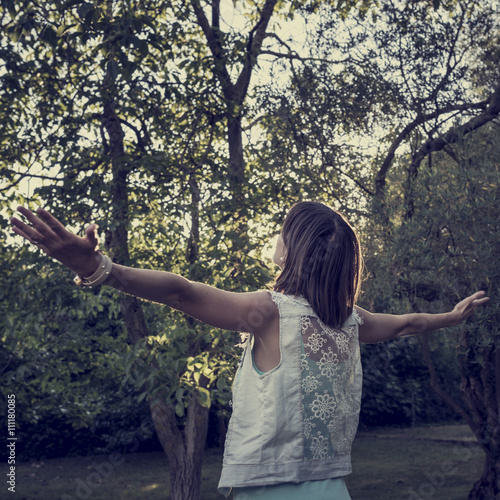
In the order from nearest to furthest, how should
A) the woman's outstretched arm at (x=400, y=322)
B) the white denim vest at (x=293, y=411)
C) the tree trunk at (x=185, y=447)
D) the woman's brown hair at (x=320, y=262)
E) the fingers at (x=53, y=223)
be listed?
the fingers at (x=53, y=223) < the white denim vest at (x=293, y=411) < the woman's brown hair at (x=320, y=262) < the woman's outstretched arm at (x=400, y=322) < the tree trunk at (x=185, y=447)

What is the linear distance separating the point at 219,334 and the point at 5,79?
3.72 metres

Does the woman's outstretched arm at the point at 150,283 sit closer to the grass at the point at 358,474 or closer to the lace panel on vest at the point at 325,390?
the lace panel on vest at the point at 325,390

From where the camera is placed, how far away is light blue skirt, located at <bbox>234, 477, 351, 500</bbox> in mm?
2141

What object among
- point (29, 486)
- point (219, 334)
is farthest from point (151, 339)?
point (29, 486)

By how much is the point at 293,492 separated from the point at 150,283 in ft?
2.79

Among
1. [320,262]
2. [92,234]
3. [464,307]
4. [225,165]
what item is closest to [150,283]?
[92,234]

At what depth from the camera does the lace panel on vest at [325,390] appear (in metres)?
2.22

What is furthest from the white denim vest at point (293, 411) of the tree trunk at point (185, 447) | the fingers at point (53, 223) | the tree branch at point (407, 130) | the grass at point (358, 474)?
the grass at point (358, 474)

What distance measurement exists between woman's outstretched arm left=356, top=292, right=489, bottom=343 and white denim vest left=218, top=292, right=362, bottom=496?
1.36 ft

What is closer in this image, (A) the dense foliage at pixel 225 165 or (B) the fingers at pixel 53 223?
(B) the fingers at pixel 53 223

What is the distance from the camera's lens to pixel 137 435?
13.4 meters

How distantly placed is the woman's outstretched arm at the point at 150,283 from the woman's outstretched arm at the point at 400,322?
690 mm

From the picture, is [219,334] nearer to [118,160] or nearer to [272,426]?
[118,160]

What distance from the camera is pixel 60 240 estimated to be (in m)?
1.86
